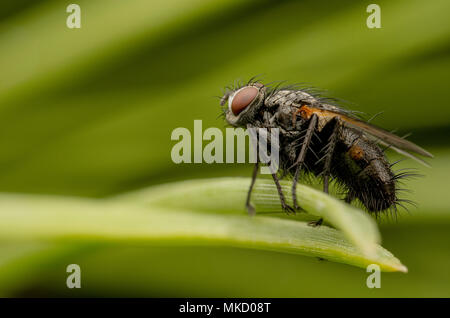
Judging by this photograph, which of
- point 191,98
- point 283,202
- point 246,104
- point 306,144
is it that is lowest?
point 283,202

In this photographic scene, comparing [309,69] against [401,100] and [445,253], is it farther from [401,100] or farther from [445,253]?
[445,253]

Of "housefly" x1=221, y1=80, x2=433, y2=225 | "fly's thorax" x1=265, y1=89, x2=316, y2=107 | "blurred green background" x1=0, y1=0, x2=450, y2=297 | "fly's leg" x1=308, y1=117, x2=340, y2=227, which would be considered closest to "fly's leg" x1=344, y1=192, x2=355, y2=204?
"housefly" x1=221, y1=80, x2=433, y2=225

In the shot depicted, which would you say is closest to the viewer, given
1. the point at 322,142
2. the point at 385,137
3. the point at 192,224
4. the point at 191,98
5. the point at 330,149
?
the point at 192,224

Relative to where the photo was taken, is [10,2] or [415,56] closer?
[415,56]

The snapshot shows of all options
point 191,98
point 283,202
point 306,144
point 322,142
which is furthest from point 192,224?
point 191,98

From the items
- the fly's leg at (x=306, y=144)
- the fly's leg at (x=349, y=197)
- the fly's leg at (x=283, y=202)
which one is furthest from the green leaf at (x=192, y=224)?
the fly's leg at (x=349, y=197)

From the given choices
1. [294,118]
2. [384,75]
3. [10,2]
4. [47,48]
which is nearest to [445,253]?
[384,75]

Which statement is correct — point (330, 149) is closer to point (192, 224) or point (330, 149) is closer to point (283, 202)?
point (283, 202)

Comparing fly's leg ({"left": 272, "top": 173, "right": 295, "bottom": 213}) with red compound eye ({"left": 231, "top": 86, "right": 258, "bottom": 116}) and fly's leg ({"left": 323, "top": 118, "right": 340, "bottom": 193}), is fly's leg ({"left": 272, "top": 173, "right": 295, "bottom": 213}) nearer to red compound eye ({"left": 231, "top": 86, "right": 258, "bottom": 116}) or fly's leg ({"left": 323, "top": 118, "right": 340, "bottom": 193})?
fly's leg ({"left": 323, "top": 118, "right": 340, "bottom": 193})
